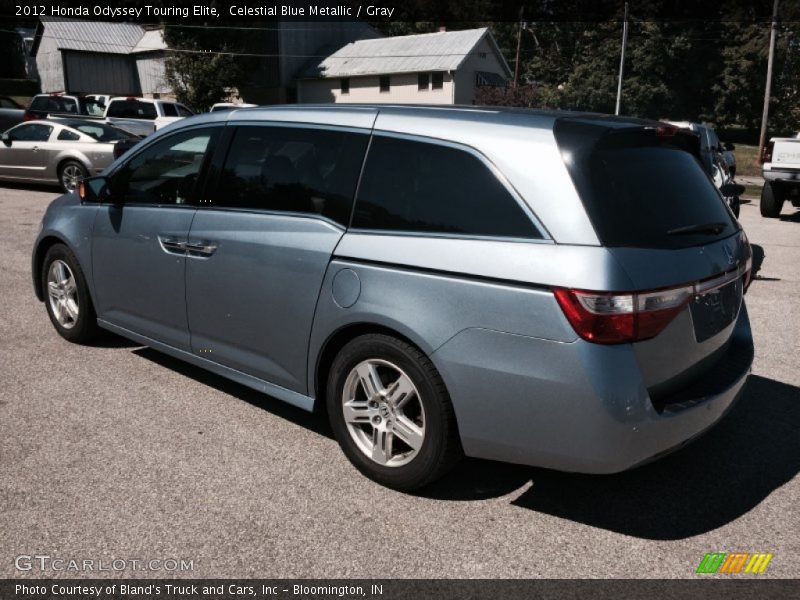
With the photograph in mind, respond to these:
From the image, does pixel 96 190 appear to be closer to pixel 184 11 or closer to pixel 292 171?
pixel 292 171

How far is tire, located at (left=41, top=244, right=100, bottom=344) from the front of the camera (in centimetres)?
529

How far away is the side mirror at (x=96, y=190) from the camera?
4957mm

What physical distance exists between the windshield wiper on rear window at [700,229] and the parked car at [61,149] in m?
13.1

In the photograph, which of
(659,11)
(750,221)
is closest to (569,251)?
(750,221)

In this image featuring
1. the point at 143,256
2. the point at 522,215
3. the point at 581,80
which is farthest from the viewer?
the point at 581,80

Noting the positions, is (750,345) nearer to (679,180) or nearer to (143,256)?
(679,180)

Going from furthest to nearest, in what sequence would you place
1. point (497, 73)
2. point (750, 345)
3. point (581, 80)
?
point (581, 80) → point (497, 73) → point (750, 345)

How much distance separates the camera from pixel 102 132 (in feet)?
49.4

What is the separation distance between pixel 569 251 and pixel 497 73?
51.4 meters

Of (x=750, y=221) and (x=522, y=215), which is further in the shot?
(x=750, y=221)

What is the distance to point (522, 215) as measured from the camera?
3.00 metres

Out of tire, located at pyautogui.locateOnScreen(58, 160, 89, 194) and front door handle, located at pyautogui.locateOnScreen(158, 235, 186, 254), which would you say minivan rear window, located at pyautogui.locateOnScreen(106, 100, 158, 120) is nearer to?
tire, located at pyautogui.locateOnScreen(58, 160, 89, 194)

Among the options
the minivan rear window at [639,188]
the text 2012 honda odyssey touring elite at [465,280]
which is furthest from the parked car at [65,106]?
the minivan rear window at [639,188]

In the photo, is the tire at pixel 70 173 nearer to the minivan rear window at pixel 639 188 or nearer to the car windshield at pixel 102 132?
the car windshield at pixel 102 132
